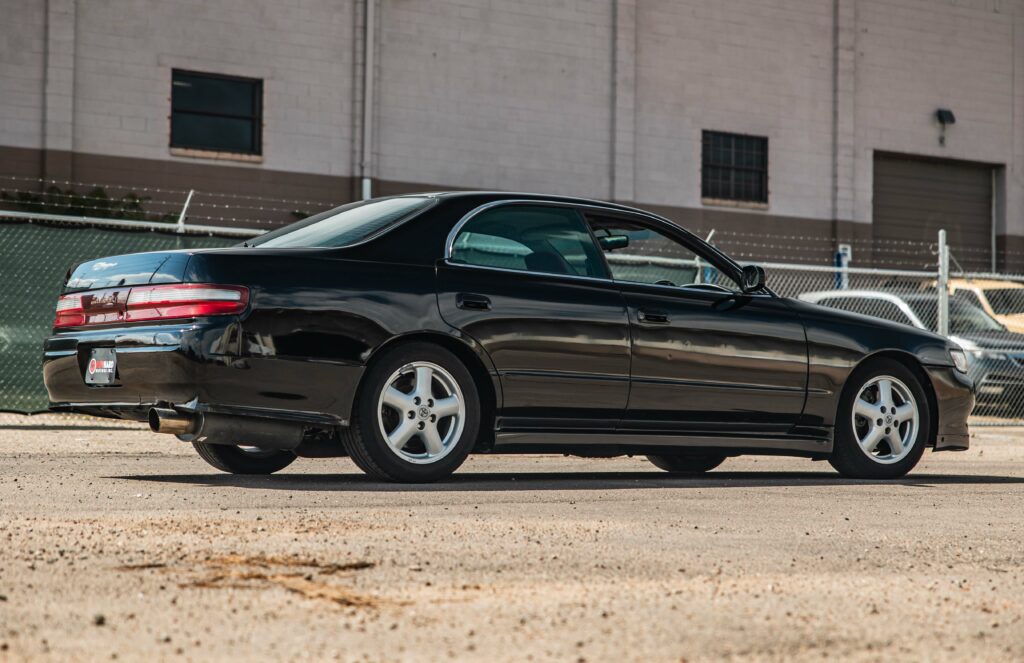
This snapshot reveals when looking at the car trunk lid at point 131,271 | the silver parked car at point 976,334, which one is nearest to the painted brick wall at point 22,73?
the silver parked car at point 976,334

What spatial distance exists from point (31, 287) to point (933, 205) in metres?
19.4

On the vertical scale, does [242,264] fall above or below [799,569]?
above

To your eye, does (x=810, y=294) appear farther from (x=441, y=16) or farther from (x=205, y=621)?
(x=205, y=621)

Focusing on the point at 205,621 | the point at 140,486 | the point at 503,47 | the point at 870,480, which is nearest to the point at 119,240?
the point at 140,486

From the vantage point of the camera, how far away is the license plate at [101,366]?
24.1 feet

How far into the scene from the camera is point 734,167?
25.7m

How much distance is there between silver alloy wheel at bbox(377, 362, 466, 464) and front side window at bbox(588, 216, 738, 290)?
4.23 feet

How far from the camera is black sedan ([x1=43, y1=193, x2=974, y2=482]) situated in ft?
23.5

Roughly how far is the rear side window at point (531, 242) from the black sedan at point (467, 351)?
0.01 meters

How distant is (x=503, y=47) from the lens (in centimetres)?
2334

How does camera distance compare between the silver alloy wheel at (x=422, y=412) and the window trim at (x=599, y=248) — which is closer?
the silver alloy wheel at (x=422, y=412)

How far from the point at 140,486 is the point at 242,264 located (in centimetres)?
127

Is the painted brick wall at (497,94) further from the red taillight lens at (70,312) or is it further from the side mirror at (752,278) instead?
the red taillight lens at (70,312)

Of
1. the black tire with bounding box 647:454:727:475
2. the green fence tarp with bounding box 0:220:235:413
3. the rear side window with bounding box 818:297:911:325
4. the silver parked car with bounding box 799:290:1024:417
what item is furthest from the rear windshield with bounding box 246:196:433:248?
the rear side window with bounding box 818:297:911:325
